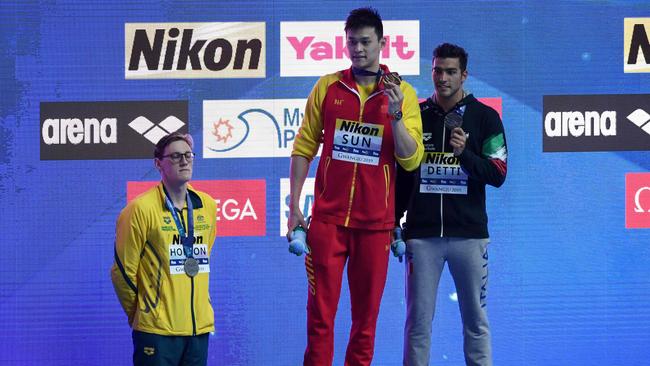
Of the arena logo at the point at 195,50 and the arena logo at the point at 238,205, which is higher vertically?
the arena logo at the point at 195,50

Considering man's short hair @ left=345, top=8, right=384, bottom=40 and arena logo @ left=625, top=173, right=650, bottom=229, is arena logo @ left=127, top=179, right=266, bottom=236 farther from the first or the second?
arena logo @ left=625, top=173, right=650, bottom=229

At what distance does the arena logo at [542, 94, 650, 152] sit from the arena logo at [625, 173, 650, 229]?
16cm

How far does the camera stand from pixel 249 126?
441 centimetres

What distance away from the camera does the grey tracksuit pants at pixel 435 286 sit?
11.2ft

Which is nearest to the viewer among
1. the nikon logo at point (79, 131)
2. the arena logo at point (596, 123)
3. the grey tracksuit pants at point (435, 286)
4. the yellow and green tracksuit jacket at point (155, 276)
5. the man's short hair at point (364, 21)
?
the yellow and green tracksuit jacket at point (155, 276)

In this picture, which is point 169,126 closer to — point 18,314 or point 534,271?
point 18,314

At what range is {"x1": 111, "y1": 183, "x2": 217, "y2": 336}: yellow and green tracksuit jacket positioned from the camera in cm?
311

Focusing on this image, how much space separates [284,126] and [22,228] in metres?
1.40

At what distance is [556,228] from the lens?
14.7 ft

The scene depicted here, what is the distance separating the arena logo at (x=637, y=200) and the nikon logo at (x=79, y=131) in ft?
8.62

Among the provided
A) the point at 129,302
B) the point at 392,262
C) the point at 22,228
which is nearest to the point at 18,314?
the point at 22,228

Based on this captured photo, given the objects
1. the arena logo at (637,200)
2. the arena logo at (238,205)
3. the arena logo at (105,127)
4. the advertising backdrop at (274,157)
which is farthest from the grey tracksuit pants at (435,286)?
the arena logo at (105,127)

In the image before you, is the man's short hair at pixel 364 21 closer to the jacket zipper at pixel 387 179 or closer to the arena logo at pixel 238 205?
the jacket zipper at pixel 387 179

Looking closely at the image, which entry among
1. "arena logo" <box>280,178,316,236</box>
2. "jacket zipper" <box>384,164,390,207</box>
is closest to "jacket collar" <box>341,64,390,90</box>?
"jacket zipper" <box>384,164,390,207</box>
